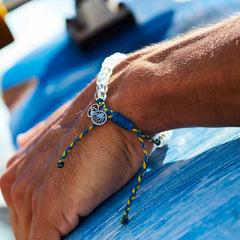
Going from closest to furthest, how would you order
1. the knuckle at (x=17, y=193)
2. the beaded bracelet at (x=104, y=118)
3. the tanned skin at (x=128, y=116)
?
1. the tanned skin at (x=128, y=116)
2. the beaded bracelet at (x=104, y=118)
3. the knuckle at (x=17, y=193)

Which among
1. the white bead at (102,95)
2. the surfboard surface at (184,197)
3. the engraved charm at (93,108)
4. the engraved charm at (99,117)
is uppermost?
the white bead at (102,95)

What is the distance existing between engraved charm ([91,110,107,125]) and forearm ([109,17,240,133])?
31 mm

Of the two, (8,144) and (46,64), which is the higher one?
(46,64)

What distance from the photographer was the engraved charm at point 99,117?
76 centimetres

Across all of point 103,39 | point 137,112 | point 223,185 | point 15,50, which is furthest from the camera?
point 15,50

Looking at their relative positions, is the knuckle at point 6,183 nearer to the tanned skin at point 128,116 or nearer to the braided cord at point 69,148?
the tanned skin at point 128,116

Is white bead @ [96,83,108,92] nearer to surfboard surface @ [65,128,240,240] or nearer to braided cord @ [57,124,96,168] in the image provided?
braided cord @ [57,124,96,168]

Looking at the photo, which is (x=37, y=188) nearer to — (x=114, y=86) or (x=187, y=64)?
(x=114, y=86)

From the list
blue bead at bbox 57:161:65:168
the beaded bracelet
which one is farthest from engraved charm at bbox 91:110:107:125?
blue bead at bbox 57:161:65:168

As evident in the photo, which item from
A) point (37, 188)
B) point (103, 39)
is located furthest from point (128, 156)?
point (103, 39)

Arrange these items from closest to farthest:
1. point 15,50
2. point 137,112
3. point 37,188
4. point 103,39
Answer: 1. point 137,112
2. point 37,188
3. point 103,39
4. point 15,50

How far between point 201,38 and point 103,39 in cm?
93

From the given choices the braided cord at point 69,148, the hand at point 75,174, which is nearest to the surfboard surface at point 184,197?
the hand at point 75,174

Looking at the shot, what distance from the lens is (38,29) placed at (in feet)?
6.19
